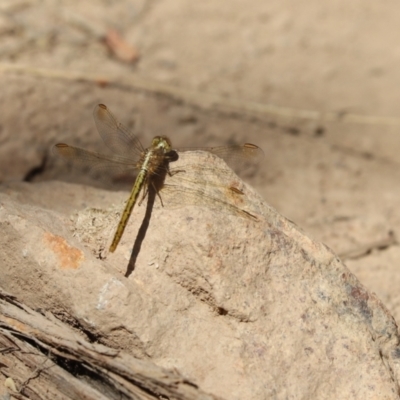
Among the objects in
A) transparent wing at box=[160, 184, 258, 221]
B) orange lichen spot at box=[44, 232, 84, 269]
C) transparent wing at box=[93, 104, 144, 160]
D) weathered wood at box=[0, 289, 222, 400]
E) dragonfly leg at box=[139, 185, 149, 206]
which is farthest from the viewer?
transparent wing at box=[93, 104, 144, 160]

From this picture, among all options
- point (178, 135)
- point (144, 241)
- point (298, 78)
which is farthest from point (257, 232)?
point (298, 78)

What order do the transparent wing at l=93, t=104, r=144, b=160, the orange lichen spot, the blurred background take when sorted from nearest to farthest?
the orange lichen spot < the transparent wing at l=93, t=104, r=144, b=160 < the blurred background

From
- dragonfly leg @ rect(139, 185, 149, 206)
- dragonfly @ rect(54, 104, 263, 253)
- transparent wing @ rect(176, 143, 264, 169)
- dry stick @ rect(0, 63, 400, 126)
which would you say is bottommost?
dragonfly leg @ rect(139, 185, 149, 206)

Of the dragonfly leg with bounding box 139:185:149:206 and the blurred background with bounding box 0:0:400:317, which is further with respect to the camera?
the blurred background with bounding box 0:0:400:317

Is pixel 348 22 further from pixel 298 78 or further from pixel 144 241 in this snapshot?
pixel 144 241

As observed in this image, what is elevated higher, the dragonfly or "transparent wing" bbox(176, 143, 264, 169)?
"transparent wing" bbox(176, 143, 264, 169)

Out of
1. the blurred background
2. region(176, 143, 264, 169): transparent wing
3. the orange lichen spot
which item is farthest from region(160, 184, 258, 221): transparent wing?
the blurred background

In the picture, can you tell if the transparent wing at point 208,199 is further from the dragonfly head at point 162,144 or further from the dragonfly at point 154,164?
the dragonfly head at point 162,144

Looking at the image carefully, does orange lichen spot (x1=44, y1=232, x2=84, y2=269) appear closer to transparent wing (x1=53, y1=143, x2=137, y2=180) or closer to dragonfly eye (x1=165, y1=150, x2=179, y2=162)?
dragonfly eye (x1=165, y1=150, x2=179, y2=162)

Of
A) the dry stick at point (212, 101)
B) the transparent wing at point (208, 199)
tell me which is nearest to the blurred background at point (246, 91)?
the dry stick at point (212, 101)
